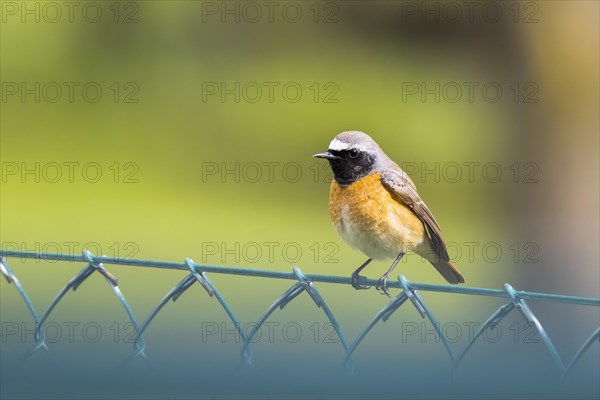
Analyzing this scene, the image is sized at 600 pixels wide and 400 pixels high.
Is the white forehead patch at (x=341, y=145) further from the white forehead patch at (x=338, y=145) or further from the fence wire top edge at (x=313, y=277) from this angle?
the fence wire top edge at (x=313, y=277)

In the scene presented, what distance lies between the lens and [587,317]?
7.25 m

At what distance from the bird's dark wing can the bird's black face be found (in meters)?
0.08

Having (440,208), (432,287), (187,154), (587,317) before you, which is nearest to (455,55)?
(440,208)

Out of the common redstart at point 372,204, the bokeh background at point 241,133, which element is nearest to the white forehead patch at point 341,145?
the common redstart at point 372,204

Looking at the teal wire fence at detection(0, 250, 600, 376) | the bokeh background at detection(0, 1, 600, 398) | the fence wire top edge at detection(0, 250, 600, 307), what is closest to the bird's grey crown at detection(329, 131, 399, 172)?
Answer: the fence wire top edge at detection(0, 250, 600, 307)

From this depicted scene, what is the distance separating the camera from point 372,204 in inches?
134

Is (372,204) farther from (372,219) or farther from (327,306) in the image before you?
(327,306)

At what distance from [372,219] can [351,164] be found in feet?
0.77

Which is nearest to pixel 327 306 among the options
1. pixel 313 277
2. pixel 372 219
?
pixel 313 277

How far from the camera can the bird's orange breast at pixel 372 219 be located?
11.1 feet

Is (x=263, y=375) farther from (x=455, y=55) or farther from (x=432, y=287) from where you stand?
(x=455, y=55)

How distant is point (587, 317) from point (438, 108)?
608 cm

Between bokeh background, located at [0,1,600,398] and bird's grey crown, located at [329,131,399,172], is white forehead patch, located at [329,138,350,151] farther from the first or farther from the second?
bokeh background, located at [0,1,600,398]

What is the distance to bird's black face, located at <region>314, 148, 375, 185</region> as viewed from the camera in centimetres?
346
